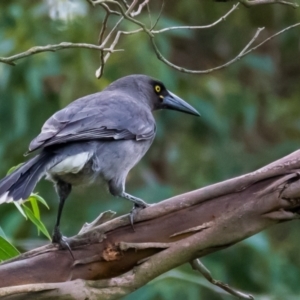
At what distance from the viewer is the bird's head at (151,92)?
5.48 metres

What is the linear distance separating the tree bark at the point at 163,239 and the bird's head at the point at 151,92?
201 cm

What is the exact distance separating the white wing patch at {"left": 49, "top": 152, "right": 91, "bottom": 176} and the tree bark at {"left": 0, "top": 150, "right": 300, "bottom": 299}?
545mm

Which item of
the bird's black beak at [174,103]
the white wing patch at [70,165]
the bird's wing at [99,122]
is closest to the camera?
the white wing patch at [70,165]

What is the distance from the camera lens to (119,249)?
3.48 m

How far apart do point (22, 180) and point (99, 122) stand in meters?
0.90

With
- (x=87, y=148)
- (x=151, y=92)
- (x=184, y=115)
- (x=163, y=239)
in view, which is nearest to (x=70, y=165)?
(x=87, y=148)

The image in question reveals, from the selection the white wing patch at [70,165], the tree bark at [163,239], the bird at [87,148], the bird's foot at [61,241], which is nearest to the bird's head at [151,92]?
the bird at [87,148]

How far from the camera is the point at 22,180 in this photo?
3699mm

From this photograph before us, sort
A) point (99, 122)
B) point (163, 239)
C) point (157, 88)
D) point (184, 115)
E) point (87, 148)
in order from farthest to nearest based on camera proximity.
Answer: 1. point (184, 115)
2. point (157, 88)
3. point (99, 122)
4. point (87, 148)
5. point (163, 239)

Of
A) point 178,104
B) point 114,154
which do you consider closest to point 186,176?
point 178,104

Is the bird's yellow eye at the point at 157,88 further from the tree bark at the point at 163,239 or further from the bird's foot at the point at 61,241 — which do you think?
the tree bark at the point at 163,239

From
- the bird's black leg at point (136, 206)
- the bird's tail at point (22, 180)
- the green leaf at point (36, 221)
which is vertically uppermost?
the bird's tail at point (22, 180)

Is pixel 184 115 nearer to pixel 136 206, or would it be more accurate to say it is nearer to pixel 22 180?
pixel 136 206

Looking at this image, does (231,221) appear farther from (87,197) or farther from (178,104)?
(87,197)
